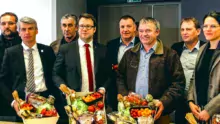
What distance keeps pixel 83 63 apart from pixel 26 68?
456 mm

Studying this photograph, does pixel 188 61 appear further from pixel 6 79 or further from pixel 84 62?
pixel 6 79

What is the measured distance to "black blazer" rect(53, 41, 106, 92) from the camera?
262 centimetres

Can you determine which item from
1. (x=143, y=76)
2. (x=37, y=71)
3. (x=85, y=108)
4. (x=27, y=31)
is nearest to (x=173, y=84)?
(x=143, y=76)

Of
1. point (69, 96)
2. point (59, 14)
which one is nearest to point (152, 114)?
point (69, 96)

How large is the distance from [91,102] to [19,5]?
2926mm

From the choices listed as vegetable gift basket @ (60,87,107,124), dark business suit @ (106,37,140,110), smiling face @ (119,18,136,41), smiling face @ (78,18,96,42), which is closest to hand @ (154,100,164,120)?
vegetable gift basket @ (60,87,107,124)

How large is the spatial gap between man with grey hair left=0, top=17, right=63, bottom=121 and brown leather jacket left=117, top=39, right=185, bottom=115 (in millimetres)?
616

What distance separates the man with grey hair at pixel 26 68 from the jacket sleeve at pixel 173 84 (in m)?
0.94

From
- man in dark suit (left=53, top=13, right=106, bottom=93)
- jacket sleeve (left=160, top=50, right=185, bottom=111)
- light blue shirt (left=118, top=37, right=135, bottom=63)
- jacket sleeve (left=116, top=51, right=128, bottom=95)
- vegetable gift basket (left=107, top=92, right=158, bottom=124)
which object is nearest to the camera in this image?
vegetable gift basket (left=107, top=92, right=158, bottom=124)

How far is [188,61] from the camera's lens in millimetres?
3045

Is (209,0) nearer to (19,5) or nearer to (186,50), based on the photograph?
(186,50)

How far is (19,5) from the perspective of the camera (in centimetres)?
462

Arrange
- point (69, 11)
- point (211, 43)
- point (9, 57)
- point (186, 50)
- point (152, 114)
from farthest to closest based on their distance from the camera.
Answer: point (69, 11) < point (186, 50) < point (9, 57) < point (211, 43) < point (152, 114)

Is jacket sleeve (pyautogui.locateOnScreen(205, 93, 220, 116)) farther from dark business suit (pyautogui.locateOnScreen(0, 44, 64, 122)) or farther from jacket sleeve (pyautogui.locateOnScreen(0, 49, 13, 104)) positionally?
jacket sleeve (pyautogui.locateOnScreen(0, 49, 13, 104))
